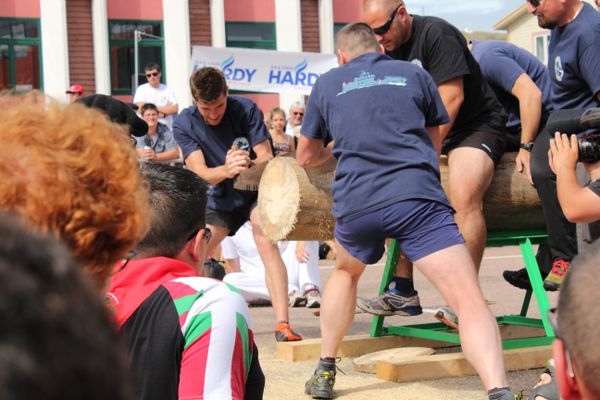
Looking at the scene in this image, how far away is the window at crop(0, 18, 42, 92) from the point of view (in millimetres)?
27531

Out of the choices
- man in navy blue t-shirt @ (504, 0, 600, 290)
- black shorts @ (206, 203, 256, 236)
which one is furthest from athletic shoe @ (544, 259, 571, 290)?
black shorts @ (206, 203, 256, 236)

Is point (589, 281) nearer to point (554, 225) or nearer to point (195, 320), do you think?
point (195, 320)

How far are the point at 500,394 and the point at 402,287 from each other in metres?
1.99

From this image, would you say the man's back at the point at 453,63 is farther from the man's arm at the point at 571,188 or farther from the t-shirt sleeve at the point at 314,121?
the man's arm at the point at 571,188

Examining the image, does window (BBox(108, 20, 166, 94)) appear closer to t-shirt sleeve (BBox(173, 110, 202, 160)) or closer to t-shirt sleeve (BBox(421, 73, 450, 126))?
t-shirt sleeve (BBox(173, 110, 202, 160))

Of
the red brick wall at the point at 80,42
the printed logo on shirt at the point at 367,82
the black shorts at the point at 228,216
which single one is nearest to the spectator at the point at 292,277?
the black shorts at the point at 228,216

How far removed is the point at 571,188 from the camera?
444 cm

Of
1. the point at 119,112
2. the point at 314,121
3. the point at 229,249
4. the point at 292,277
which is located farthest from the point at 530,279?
the point at 229,249

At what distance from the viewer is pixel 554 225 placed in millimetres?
5574

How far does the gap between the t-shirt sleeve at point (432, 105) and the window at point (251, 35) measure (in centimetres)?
2504

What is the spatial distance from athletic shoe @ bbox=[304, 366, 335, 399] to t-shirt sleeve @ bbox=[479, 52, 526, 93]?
2.06 meters

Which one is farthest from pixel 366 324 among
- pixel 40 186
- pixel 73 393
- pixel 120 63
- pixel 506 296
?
pixel 120 63

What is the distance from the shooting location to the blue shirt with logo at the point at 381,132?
4902 mm

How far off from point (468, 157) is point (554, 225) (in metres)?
0.61
